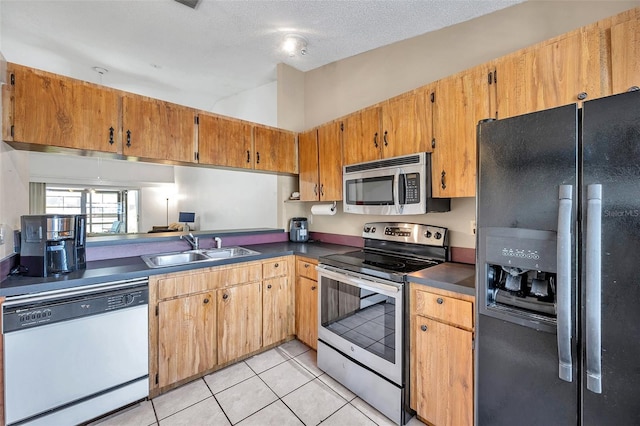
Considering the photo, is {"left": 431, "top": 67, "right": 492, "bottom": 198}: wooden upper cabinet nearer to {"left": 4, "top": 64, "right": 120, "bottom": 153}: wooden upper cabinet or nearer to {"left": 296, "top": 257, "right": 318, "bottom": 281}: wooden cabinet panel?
{"left": 296, "top": 257, "right": 318, "bottom": 281}: wooden cabinet panel

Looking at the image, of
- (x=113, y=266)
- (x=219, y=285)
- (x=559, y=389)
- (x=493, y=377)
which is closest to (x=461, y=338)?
(x=493, y=377)

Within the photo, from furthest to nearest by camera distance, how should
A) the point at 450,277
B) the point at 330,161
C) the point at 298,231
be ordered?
the point at 298,231 < the point at 330,161 < the point at 450,277

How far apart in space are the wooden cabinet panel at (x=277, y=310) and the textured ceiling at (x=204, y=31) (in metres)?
2.33

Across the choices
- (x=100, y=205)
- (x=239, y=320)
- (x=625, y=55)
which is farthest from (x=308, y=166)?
(x=100, y=205)

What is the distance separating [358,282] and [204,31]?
8.74ft

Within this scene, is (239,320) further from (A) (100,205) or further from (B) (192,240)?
(A) (100,205)

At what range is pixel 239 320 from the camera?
2354 mm

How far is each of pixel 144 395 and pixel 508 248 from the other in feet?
7.95

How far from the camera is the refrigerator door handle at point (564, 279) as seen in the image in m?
1.04

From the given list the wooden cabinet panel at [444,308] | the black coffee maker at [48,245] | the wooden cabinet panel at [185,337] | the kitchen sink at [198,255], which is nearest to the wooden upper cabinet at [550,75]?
the wooden cabinet panel at [444,308]

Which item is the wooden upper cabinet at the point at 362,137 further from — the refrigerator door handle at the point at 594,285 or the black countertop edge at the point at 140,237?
the refrigerator door handle at the point at 594,285

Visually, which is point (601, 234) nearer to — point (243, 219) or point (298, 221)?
point (298, 221)

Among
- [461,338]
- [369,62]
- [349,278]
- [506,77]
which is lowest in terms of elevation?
[461,338]

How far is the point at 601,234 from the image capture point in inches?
39.2
